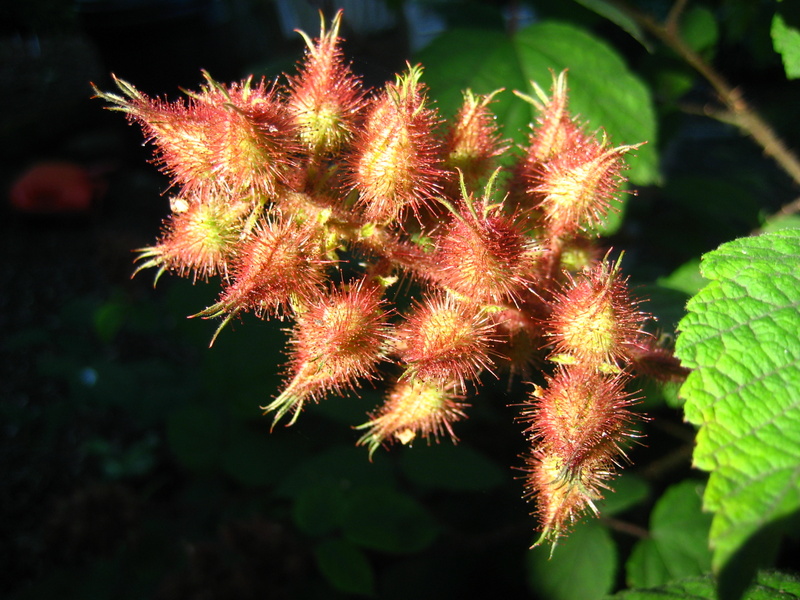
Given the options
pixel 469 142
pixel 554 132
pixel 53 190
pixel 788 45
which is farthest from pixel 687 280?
pixel 53 190

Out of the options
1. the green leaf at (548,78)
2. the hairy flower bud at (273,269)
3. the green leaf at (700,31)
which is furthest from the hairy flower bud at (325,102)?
the green leaf at (700,31)

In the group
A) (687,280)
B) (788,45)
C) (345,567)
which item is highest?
(788,45)

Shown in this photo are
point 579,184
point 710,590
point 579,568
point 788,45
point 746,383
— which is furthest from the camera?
point 579,568

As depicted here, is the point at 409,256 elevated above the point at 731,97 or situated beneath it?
situated beneath

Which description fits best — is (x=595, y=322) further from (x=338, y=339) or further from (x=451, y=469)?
(x=451, y=469)

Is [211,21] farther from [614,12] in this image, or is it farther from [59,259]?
[614,12]

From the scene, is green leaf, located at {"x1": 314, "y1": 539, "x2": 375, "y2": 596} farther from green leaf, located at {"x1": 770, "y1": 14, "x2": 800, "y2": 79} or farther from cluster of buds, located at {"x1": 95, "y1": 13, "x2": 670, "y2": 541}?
green leaf, located at {"x1": 770, "y1": 14, "x2": 800, "y2": 79}
